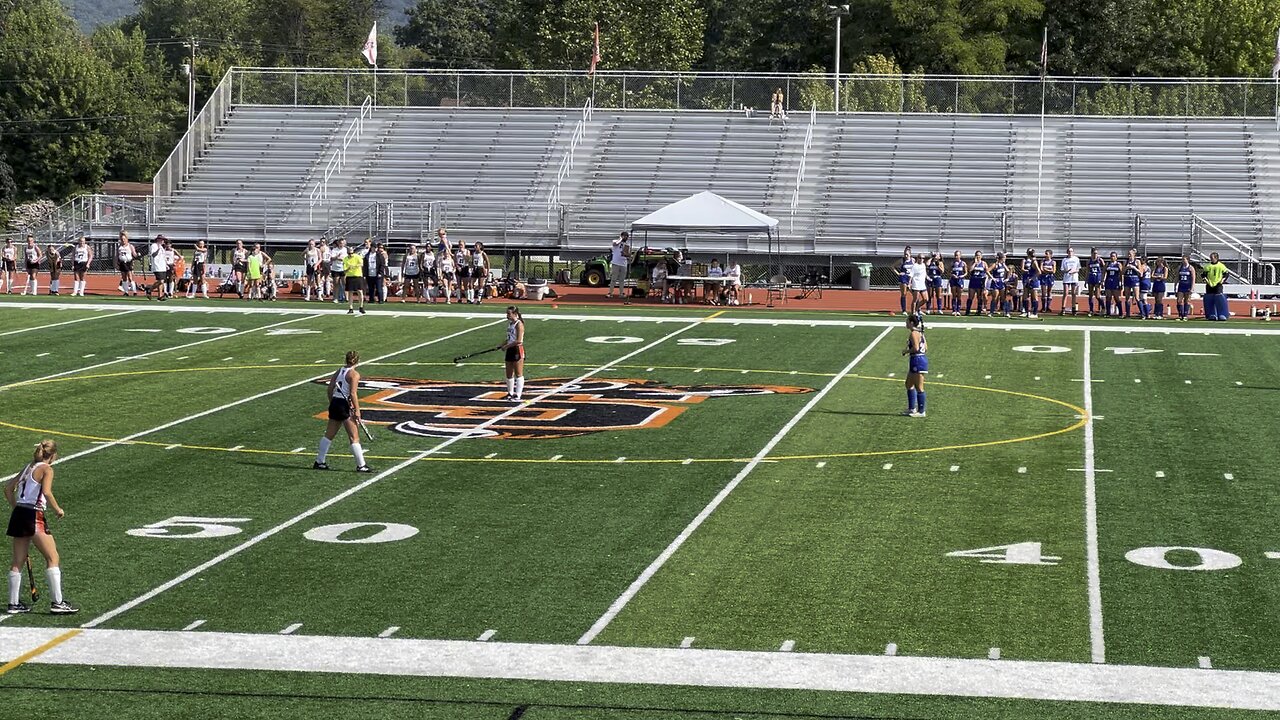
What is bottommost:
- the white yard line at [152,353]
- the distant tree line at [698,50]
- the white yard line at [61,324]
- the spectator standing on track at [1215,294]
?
the white yard line at [152,353]

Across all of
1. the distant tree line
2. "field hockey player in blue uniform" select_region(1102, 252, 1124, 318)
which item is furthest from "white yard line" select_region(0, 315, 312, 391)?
the distant tree line

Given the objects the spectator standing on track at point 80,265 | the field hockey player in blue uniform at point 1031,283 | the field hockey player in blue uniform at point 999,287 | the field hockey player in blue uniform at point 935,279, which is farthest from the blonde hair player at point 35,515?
the spectator standing on track at point 80,265

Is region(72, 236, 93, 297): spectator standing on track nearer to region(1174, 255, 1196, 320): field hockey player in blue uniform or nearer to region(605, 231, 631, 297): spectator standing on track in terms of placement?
region(605, 231, 631, 297): spectator standing on track

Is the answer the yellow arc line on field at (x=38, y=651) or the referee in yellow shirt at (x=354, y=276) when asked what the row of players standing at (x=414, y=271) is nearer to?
the referee in yellow shirt at (x=354, y=276)

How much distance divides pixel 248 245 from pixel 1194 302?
99.5ft

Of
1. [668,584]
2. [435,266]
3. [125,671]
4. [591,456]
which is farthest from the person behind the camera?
[435,266]

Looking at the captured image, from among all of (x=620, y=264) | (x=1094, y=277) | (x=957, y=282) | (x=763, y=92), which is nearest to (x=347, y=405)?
(x=957, y=282)

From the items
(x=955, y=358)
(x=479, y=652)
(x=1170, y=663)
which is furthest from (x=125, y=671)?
(x=955, y=358)

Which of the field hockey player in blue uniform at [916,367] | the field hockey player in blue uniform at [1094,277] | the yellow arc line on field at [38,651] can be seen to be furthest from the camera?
the field hockey player in blue uniform at [1094,277]

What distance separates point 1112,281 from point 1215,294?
2464 millimetres

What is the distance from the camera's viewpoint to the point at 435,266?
48.8 m

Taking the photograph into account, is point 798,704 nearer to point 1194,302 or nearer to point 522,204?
point 1194,302

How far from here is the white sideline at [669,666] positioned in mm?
13938

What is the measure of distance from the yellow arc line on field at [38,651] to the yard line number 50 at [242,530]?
3.80 m
